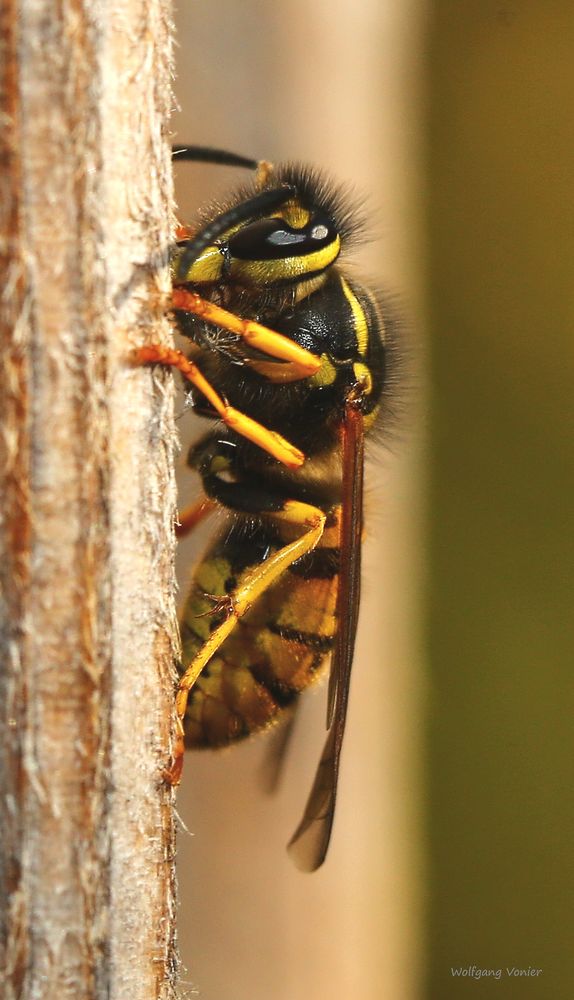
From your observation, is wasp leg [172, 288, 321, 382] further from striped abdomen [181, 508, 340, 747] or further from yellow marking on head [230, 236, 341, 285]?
striped abdomen [181, 508, 340, 747]

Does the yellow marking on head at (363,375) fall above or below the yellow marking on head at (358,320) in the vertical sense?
below

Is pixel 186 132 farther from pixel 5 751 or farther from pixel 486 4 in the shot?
pixel 5 751

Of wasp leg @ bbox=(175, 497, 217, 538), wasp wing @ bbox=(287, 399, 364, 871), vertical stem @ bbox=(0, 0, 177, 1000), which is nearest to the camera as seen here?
vertical stem @ bbox=(0, 0, 177, 1000)

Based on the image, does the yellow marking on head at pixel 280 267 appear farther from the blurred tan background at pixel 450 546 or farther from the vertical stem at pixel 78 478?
the blurred tan background at pixel 450 546

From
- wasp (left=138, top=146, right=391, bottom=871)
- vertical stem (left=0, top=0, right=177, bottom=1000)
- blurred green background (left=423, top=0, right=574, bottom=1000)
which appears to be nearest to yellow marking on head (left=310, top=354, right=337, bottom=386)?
wasp (left=138, top=146, right=391, bottom=871)

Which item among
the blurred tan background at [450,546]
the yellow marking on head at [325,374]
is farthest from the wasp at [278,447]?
the blurred tan background at [450,546]

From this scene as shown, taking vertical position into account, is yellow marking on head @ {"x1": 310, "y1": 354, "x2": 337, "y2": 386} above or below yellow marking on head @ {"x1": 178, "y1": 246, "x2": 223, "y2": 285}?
below
